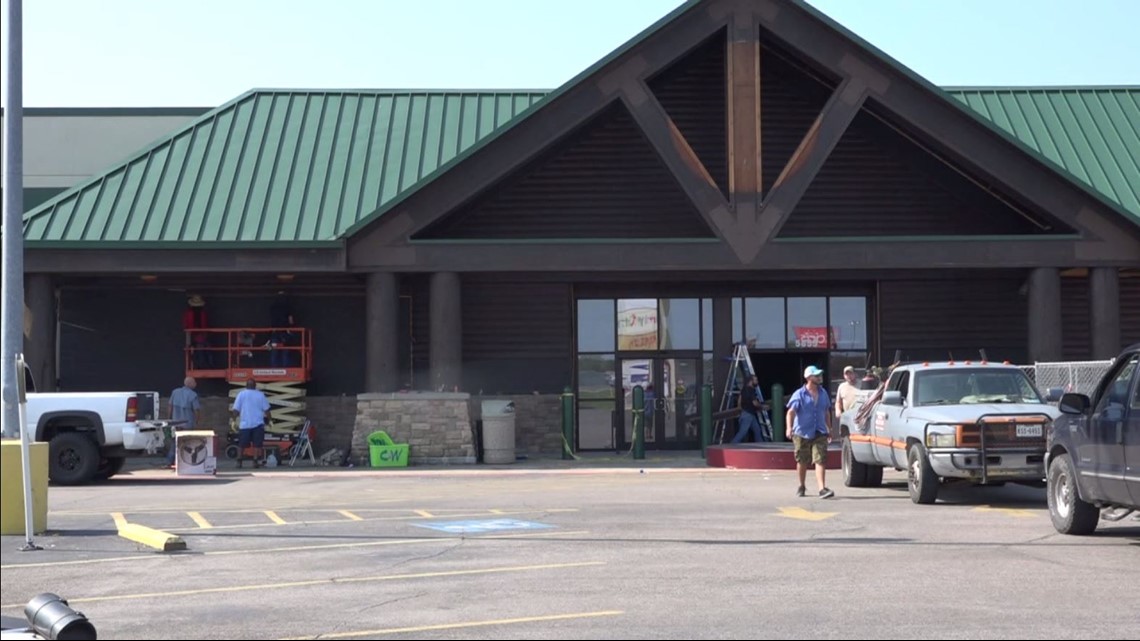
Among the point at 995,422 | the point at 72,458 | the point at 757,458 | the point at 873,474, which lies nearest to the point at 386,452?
the point at 72,458

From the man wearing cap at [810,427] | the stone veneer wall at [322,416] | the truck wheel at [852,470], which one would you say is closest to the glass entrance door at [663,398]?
the stone veneer wall at [322,416]

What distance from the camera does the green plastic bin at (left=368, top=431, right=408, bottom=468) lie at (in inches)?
1097

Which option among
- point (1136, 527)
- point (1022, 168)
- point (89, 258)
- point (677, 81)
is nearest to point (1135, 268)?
point (1022, 168)

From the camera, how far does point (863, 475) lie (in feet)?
71.2

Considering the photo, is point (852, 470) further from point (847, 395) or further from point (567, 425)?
point (567, 425)

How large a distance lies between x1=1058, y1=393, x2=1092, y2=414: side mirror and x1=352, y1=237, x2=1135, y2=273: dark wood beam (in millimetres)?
14333

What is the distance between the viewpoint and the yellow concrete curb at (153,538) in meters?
13.9

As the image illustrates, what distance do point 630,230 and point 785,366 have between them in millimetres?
4927

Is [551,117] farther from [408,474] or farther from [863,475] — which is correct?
[863,475]

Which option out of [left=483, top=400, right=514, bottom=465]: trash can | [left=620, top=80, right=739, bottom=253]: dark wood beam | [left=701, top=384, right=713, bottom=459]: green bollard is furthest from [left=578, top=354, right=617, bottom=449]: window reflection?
[left=620, top=80, right=739, bottom=253]: dark wood beam

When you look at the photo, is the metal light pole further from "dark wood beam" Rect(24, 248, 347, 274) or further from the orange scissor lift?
the orange scissor lift

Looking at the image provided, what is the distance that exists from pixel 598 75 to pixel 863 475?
34.2 ft

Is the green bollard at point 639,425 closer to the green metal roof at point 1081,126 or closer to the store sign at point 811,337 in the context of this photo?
the store sign at point 811,337

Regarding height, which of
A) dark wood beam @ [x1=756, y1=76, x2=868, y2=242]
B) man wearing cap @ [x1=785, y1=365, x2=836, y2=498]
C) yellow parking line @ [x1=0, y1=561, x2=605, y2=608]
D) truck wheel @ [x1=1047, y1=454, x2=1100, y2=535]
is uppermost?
dark wood beam @ [x1=756, y1=76, x2=868, y2=242]
